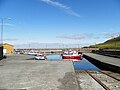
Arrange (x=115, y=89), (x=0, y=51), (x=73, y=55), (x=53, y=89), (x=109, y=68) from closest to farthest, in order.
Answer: (x=53, y=89) < (x=115, y=89) < (x=109, y=68) < (x=0, y=51) < (x=73, y=55)

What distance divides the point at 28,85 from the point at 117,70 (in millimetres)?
16370

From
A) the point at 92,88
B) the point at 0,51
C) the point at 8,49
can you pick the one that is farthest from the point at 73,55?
the point at 92,88

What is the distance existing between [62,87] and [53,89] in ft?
2.18

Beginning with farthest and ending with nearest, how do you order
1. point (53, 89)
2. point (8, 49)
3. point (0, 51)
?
point (8, 49)
point (0, 51)
point (53, 89)

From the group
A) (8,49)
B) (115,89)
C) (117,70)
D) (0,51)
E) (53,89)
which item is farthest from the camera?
(8,49)

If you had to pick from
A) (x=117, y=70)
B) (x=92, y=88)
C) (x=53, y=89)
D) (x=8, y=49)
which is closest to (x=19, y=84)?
(x=53, y=89)

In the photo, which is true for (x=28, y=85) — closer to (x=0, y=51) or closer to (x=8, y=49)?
(x=0, y=51)

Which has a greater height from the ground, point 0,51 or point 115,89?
point 0,51

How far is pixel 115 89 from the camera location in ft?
52.9

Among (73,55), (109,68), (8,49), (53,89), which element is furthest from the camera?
(8,49)

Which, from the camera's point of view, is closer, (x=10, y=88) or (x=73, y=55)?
(x=10, y=88)

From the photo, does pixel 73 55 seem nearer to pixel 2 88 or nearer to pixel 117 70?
pixel 117 70

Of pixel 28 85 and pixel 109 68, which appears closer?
pixel 28 85

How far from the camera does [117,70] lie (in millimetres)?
27812
